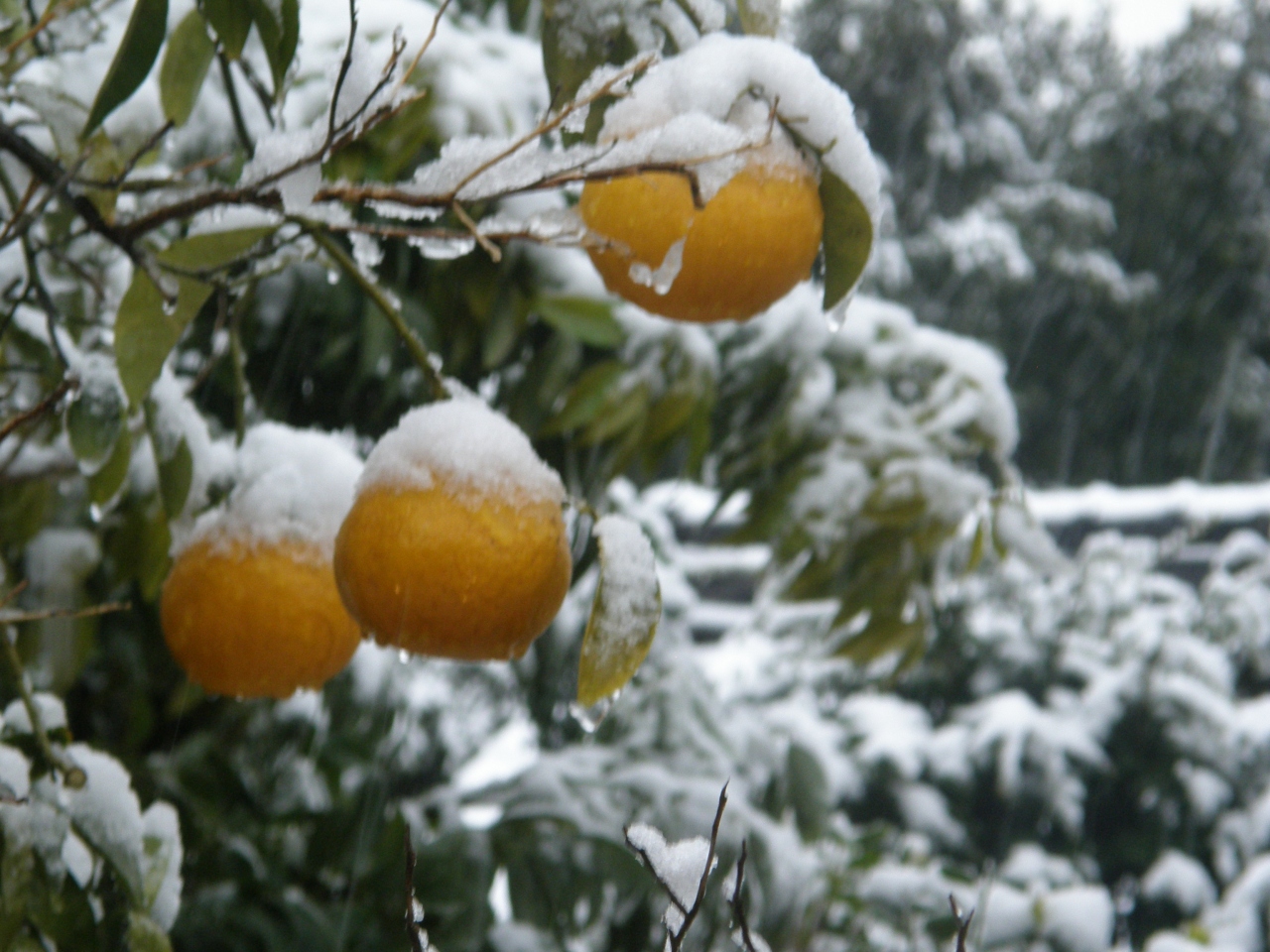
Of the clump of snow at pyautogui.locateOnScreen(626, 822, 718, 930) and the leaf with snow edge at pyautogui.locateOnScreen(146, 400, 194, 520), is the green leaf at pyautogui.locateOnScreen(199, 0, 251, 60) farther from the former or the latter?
the clump of snow at pyautogui.locateOnScreen(626, 822, 718, 930)

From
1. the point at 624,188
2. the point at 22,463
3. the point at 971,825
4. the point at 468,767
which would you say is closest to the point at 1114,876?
the point at 971,825

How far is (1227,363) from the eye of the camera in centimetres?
1051

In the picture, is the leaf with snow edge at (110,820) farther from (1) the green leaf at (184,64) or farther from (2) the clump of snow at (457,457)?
(1) the green leaf at (184,64)

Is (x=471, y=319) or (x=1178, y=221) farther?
(x=1178, y=221)

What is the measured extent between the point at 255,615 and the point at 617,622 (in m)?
0.25

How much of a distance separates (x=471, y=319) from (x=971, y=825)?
93.6 inches

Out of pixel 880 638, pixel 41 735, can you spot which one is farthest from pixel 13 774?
pixel 880 638

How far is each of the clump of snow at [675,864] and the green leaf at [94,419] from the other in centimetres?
39

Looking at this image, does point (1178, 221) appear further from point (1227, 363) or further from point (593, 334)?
point (593, 334)

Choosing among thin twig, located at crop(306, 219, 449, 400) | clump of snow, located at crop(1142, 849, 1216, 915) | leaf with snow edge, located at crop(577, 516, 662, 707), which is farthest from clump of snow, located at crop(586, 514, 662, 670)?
clump of snow, located at crop(1142, 849, 1216, 915)

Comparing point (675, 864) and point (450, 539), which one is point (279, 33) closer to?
point (450, 539)

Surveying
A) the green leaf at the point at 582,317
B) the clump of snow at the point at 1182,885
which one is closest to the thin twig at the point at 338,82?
the green leaf at the point at 582,317

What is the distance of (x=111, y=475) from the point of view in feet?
2.58

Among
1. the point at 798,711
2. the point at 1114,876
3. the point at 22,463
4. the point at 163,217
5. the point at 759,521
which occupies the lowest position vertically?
the point at 1114,876
